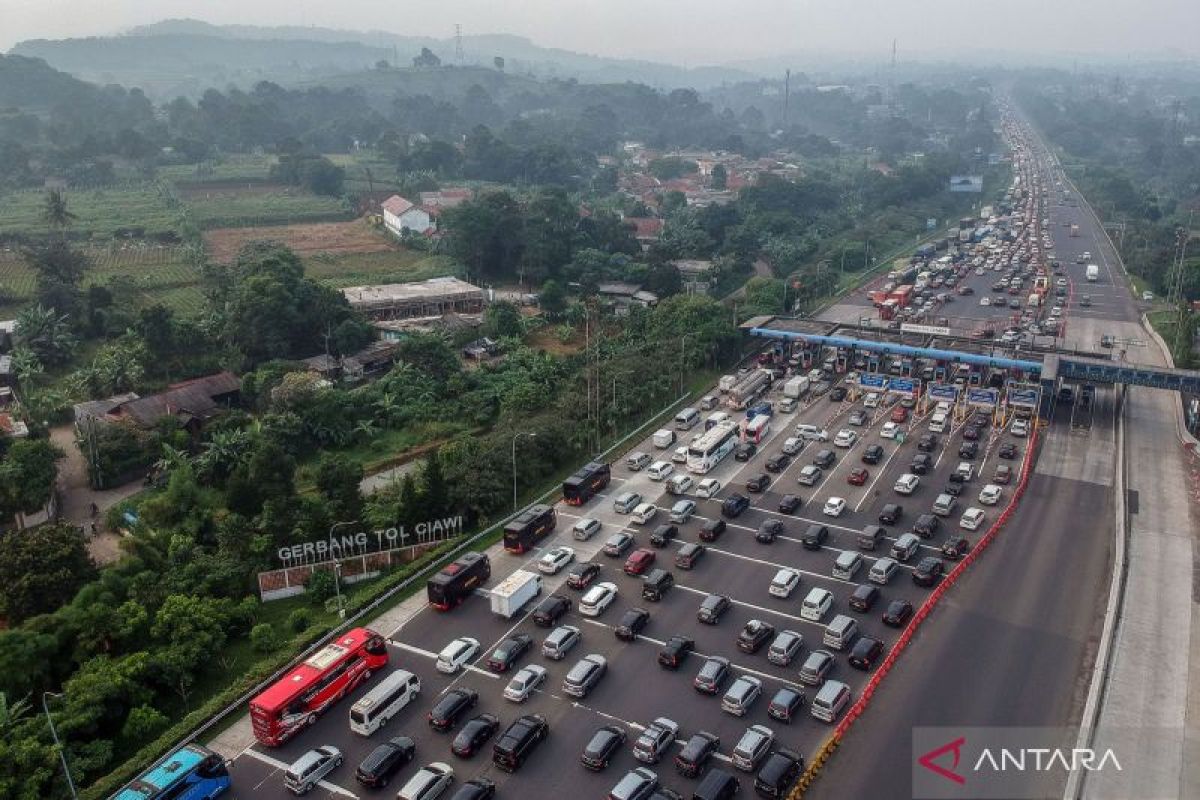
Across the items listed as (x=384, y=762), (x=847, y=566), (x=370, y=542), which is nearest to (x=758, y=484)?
(x=847, y=566)

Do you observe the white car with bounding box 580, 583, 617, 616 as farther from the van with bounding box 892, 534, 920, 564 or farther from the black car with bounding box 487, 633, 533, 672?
the van with bounding box 892, 534, 920, 564

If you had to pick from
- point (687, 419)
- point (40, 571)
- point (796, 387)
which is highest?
point (796, 387)

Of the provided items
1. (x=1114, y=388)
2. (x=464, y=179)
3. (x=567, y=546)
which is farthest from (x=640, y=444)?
(x=464, y=179)

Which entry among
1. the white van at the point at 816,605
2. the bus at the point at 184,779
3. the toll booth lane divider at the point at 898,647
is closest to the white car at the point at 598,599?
the white van at the point at 816,605

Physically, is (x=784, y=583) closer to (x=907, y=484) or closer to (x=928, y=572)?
(x=928, y=572)

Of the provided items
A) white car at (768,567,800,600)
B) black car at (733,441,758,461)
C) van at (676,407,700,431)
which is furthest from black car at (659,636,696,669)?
van at (676,407,700,431)

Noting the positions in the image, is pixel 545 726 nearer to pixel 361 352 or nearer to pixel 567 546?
pixel 567 546
